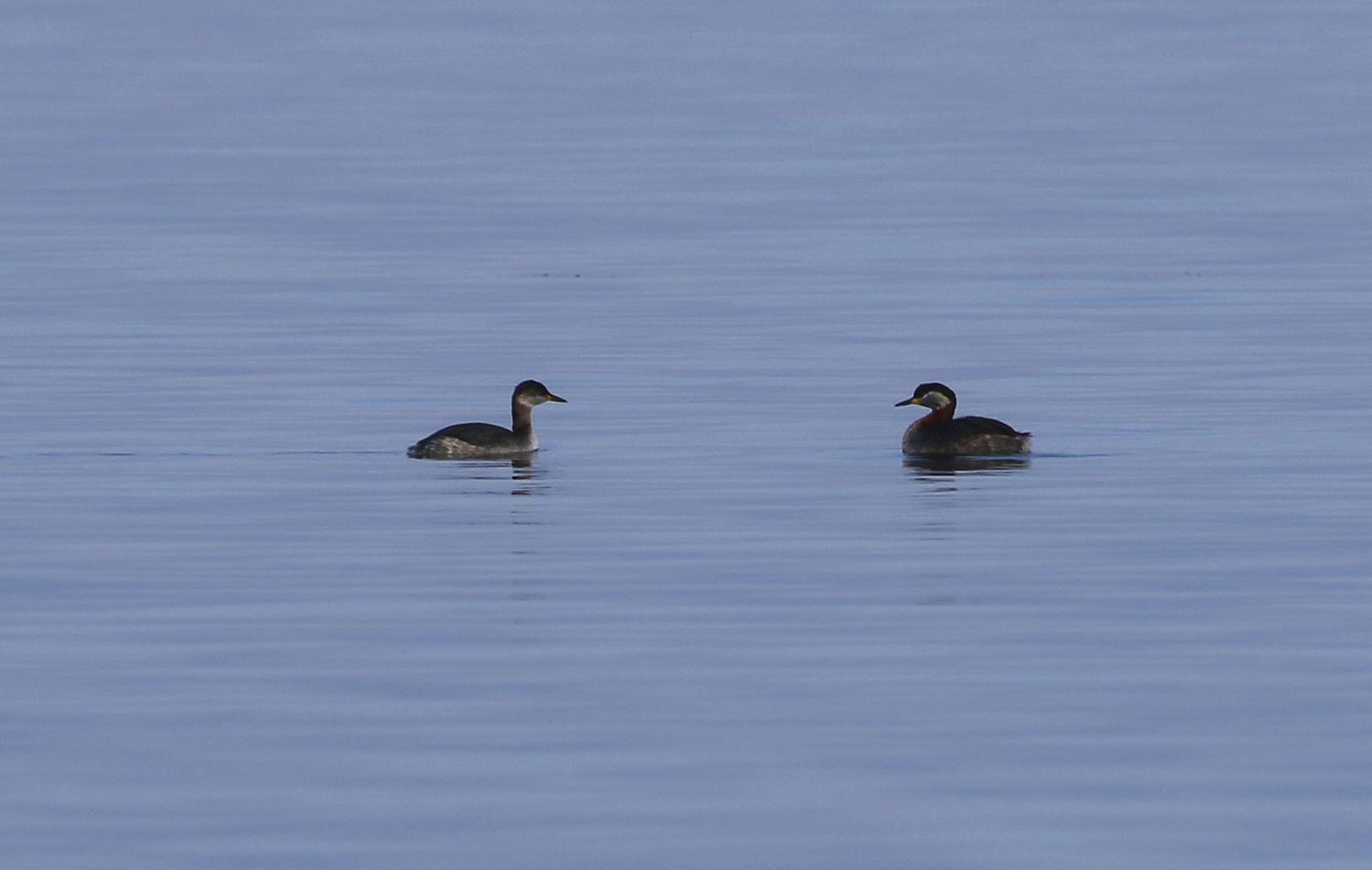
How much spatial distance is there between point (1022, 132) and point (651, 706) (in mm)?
61600

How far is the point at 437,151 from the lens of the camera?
6800cm

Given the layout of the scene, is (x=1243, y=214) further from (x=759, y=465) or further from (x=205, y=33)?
(x=205, y=33)

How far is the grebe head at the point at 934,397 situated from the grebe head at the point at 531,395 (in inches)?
102

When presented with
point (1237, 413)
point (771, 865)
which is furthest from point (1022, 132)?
point (771, 865)

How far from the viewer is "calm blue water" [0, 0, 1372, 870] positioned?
11914 mm

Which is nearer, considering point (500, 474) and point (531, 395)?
point (500, 474)

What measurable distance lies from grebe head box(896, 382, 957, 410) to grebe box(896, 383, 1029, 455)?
0.62 m

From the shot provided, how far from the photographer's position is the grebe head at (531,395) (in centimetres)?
2409

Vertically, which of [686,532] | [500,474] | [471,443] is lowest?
[686,532]

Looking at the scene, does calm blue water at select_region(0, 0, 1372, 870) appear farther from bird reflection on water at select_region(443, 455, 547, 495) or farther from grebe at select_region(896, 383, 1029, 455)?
grebe at select_region(896, 383, 1029, 455)

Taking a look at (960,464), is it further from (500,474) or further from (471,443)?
(471,443)

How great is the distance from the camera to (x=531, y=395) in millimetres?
24188

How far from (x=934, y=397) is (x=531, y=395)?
2.94 metres

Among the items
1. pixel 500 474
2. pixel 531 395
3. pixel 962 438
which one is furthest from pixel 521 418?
pixel 962 438
